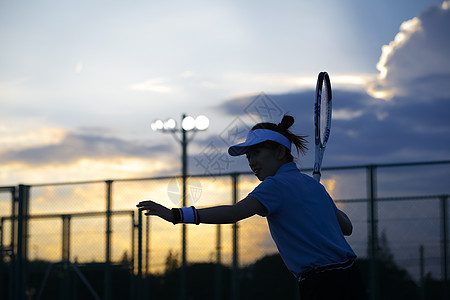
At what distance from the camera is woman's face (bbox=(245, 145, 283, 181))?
13.9 feet

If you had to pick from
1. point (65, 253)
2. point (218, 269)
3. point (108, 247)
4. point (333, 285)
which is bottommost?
point (218, 269)

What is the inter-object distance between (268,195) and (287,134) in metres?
0.48

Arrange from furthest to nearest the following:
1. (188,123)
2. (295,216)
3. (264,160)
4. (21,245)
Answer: (188,123) → (21,245) → (264,160) → (295,216)

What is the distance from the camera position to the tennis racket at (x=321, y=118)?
229 inches

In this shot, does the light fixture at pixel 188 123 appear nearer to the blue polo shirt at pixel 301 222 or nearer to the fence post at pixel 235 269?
the fence post at pixel 235 269

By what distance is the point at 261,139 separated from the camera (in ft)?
13.7

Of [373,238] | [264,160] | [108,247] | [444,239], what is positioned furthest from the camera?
[108,247]

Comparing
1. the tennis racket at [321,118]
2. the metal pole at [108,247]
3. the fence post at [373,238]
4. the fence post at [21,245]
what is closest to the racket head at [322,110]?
the tennis racket at [321,118]

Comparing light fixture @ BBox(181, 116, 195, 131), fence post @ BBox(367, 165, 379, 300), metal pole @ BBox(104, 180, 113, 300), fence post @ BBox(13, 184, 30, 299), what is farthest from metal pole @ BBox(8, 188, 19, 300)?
light fixture @ BBox(181, 116, 195, 131)

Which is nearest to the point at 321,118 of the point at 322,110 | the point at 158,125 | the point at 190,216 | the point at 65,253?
the point at 322,110

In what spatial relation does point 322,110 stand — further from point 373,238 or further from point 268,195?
point 373,238

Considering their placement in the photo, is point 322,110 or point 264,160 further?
point 322,110

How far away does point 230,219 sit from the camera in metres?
3.97

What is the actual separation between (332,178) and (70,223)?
459 cm
